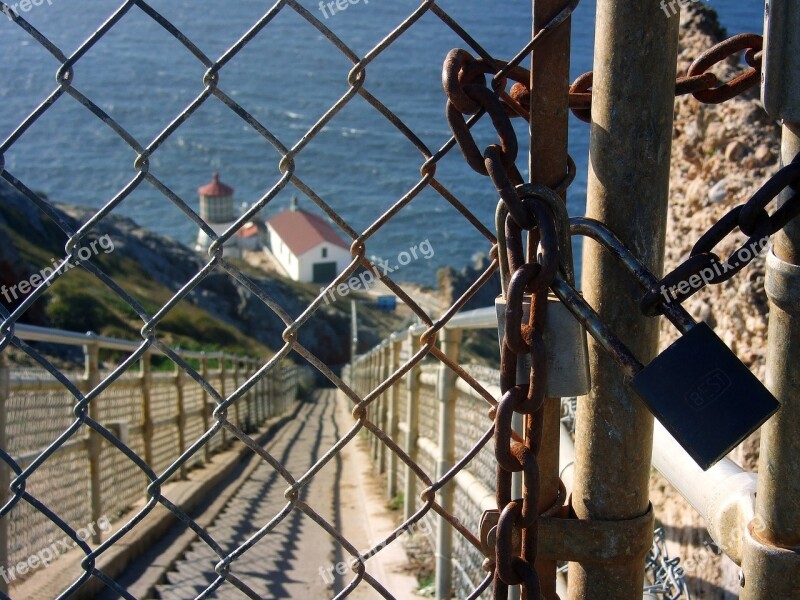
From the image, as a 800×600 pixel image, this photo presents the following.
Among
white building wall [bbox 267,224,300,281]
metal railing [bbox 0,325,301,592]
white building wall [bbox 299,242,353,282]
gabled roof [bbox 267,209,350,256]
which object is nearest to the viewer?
metal railing [bbox 0,325,301,592]

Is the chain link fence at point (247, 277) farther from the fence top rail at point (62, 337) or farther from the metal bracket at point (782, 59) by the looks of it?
the fence top rail at point (62, 337)

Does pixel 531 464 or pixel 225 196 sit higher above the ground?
pixel 225 196

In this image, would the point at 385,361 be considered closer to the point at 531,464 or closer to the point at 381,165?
the point at 531,464

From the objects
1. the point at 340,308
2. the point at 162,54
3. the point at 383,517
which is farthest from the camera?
the point at 162,54

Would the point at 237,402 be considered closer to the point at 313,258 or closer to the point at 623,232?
the point at 623,232

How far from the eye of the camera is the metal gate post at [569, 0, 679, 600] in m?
1.15

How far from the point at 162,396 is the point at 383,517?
234cm

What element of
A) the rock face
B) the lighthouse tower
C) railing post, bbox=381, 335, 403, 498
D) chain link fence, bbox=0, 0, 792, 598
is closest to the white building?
the lighthouse tower

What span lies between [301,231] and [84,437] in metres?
46.8

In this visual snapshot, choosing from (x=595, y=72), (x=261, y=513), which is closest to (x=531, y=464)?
(x=595, y=72)

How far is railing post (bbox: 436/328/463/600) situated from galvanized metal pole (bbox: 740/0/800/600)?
8.26 feet

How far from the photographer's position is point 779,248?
1117 millimetres

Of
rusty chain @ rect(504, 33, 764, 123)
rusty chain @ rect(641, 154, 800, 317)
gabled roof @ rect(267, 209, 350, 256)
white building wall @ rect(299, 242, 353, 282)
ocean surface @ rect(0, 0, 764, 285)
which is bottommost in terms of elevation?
rusty chain @ rect(641, 154, 800, 317)

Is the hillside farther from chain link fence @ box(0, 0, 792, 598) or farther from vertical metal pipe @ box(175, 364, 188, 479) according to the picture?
chain link fence @ box(0, 0, 792, 598)
